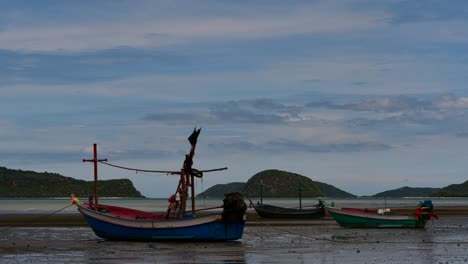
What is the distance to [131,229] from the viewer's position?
A: 44.0m

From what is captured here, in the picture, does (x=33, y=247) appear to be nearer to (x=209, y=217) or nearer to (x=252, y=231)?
(x=209, y=217)

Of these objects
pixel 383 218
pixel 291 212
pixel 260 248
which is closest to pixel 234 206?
pixel 260 248

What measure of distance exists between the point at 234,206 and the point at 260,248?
3.28 metres

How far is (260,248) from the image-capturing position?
39625 millimetres

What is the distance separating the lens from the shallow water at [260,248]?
3406 cm

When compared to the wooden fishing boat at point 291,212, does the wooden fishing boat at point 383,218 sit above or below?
below

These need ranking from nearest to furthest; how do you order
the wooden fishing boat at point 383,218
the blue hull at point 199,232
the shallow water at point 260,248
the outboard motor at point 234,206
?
the shallow water at point 260,248 → the outboard motor at point 234,206 → the blue hull at point 199,232 → the wooden fishing boat at point 383,218

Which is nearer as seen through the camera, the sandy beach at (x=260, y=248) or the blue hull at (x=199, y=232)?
the sandy beach at (x=260, y=248)

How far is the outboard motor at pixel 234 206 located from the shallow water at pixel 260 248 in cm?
124

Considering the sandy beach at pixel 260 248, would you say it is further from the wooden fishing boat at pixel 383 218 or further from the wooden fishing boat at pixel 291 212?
the wooden fishing boat at pixel 291 212

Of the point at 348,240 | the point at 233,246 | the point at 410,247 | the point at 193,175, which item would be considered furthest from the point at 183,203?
the point at 410,247

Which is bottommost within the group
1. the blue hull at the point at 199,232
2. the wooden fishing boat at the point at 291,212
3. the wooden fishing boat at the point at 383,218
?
the blue hull at the point at 199,232

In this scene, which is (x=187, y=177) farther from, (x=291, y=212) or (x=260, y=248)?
(x=291, y=212)

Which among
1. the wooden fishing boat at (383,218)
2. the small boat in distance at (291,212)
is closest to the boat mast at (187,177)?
the wooden fishing boat at (383,218)
